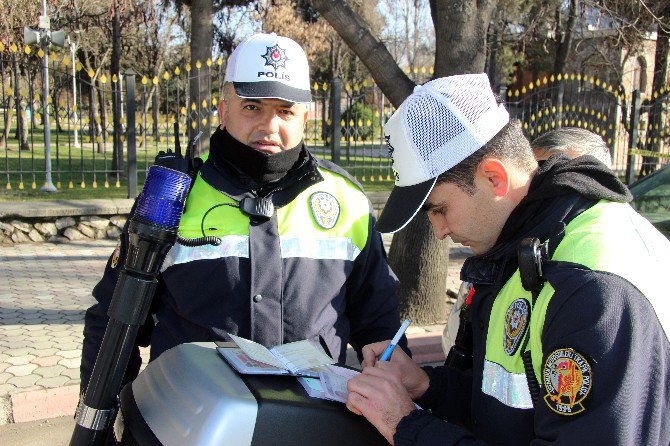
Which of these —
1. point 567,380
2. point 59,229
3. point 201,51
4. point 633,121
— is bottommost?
point 59,229

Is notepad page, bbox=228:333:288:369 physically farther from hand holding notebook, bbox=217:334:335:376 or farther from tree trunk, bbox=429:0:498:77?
tree trunk, bbox=429:0:498:77

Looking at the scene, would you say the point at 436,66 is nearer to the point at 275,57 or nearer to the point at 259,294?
the point at 275,57

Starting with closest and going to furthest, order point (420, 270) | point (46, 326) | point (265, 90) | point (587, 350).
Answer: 1. point (587, 350)
2. point (265, 90)
3. point (46, 326)
4. point (420, 270)

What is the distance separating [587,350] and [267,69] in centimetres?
134

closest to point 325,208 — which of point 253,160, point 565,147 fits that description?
point 253,160

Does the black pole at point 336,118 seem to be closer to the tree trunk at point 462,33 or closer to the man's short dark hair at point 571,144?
the tree trunk at point 462,33

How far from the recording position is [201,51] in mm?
10172

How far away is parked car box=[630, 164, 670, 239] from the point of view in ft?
16.4

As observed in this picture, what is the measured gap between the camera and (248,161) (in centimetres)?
213

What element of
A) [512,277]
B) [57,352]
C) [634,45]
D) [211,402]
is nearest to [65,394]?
[57,352]

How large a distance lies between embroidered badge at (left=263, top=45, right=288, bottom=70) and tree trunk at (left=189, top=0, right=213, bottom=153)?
7599mm

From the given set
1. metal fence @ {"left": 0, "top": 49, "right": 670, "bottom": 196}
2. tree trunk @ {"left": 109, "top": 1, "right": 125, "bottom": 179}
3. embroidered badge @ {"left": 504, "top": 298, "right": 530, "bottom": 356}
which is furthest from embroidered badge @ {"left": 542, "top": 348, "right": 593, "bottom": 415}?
tree trunk @ {"left": 109, "top": 1, "right": 125, "bottom": 179}

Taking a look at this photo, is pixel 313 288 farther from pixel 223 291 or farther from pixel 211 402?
pixel 211 402

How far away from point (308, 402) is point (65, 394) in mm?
3216
